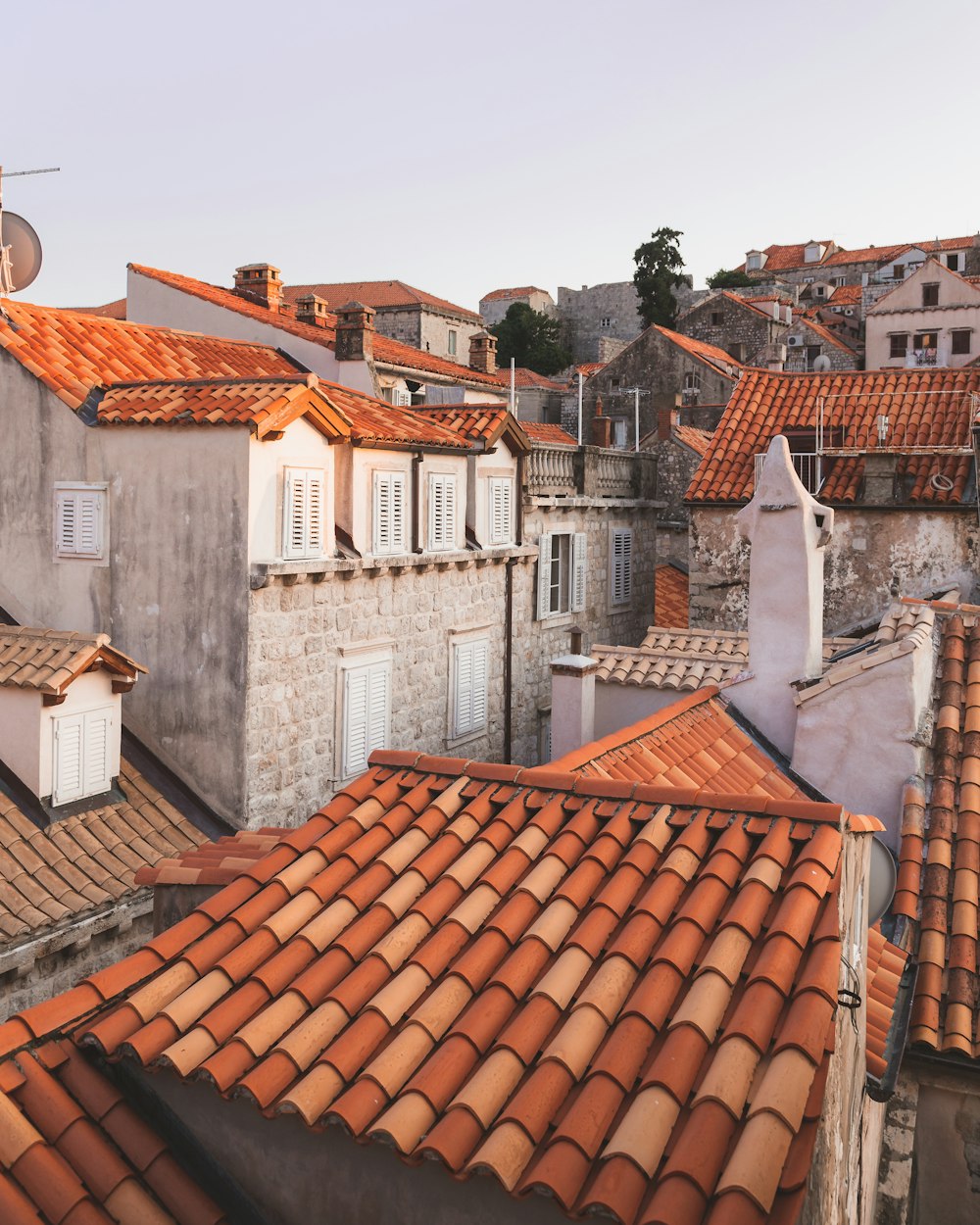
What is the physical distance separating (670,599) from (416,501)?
40.9ft

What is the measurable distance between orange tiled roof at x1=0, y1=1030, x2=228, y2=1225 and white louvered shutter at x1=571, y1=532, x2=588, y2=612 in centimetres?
1722

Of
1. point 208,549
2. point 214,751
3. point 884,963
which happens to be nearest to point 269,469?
point 208,549

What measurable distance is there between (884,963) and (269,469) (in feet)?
28.1

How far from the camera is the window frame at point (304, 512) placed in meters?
13.0

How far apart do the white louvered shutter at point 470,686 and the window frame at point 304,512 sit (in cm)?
420

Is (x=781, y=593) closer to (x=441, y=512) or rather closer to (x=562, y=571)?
(x=441, y=512)

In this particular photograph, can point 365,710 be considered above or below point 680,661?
below

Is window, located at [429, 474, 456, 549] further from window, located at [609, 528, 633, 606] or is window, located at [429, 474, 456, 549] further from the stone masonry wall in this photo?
window, located at [609, 528, 633, 606]

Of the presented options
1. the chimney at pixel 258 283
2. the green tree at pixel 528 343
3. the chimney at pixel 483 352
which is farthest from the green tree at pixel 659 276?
the chimney at pixel 258 283

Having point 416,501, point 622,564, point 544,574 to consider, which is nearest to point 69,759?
point 416,501

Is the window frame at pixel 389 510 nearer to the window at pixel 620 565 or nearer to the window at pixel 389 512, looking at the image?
the window at pixel 389 512

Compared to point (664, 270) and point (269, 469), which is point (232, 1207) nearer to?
point (269, 469)

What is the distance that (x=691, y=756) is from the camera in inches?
365

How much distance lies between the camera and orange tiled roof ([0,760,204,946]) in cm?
991
